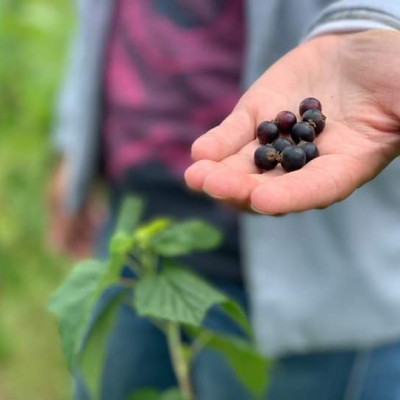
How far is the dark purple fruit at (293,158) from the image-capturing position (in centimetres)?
126

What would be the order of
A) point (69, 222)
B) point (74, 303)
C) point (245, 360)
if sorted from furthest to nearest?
point (69, 222) → point (245, 360) → point (74, 303)

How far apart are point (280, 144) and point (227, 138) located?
101 millimetres

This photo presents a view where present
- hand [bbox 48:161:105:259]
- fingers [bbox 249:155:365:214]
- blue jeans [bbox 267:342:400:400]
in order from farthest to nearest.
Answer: hand [bbox 48:161:105:259], blue jeans [bbox 267:342:400:400], fingers [bbox 249:155:365:214]

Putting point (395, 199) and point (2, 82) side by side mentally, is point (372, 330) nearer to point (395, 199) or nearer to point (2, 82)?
point (395, 199)

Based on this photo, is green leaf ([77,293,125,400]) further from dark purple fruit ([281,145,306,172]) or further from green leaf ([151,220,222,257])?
dark purple fruit ([281,145,306,172])

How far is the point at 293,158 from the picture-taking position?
4.16 ft

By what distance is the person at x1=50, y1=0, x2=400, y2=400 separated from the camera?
4.06 feet

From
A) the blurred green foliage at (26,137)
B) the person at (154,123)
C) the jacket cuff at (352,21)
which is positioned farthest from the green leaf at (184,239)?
the blurred green foliage at (26,137)

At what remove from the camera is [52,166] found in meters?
2.48

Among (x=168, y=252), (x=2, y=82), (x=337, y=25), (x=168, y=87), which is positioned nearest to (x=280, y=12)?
(x=337, y=25)

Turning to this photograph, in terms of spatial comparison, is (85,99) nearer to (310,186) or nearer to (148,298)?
(148,298)

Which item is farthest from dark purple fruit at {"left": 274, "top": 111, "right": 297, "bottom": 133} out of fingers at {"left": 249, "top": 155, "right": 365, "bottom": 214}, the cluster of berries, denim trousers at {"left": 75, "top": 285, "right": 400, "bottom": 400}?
denim trousers at {"left": 75, "top": 285, "right": 400, "bottom": 400}

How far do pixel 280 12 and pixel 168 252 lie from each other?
1.68 ft

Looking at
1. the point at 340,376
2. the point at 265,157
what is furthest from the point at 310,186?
the point at 340,376
